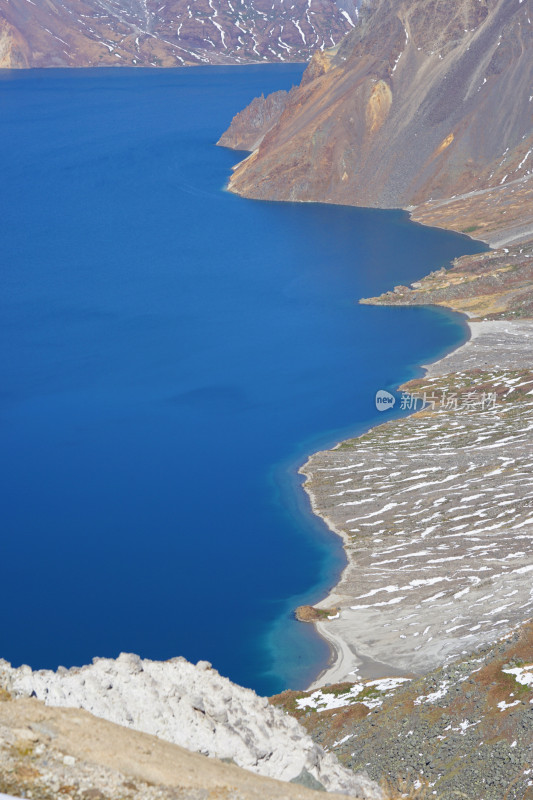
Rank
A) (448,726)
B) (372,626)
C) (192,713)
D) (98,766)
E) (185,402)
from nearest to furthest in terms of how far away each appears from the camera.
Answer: (98,766)
(192,713)
(448,726)
(372,626)
(185,402)

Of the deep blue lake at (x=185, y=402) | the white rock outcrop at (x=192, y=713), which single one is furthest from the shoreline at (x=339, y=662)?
the white rock outcrop at (x=192, y=713)

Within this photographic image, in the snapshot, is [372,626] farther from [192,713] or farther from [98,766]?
[98,766]

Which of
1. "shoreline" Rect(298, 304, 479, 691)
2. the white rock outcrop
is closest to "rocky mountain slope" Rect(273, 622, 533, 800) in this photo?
"shoreline" Rect(298, 304, 479, 691)

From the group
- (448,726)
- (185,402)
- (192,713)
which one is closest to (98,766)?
(192,713)

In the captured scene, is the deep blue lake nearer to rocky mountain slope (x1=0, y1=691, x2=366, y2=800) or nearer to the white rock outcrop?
the white rock outcrop

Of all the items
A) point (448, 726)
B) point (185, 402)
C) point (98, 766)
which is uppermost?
point (185, 402)

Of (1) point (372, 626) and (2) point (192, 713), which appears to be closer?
(2) point (192, 713)
